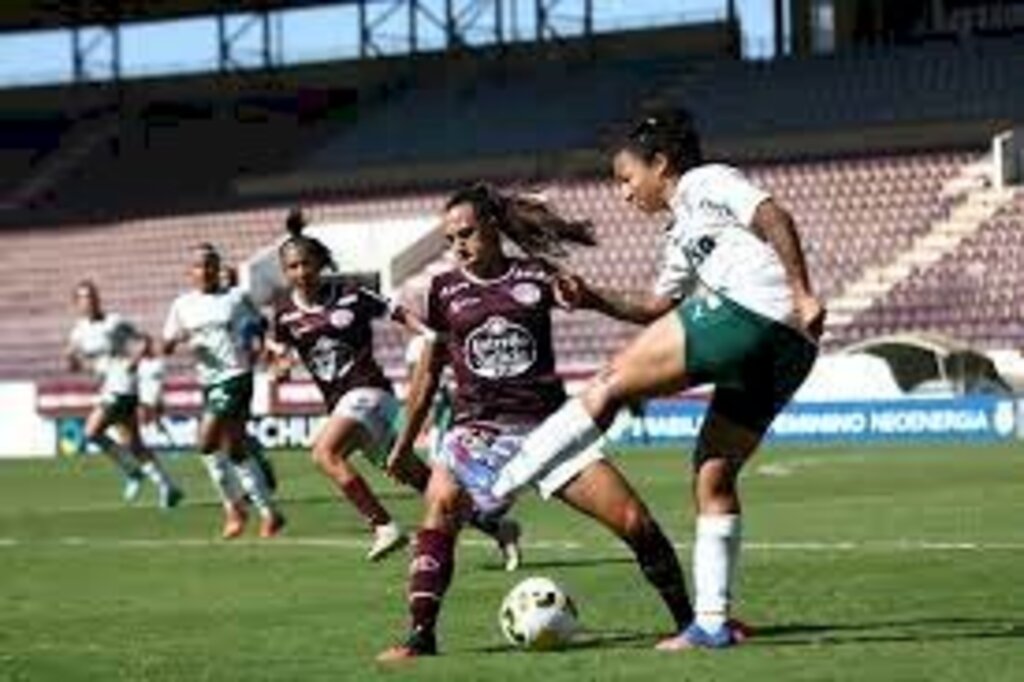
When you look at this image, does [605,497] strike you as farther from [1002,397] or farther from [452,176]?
[452,176]

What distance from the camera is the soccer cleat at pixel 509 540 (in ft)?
54.2

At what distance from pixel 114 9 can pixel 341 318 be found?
158 ft

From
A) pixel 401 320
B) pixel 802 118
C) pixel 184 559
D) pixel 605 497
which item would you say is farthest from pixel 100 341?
pixel 802 118

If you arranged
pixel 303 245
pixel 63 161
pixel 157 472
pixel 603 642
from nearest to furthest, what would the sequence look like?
pixel 603 642 → pixel 303 245 → pixel 157 472 → pixel 63 161

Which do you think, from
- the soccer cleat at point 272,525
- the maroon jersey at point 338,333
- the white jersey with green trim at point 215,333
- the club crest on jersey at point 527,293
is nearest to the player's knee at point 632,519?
the club crest on jersey at point 527,293

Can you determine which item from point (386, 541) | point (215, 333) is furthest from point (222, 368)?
point (386, 541)

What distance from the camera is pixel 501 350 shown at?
12422mm

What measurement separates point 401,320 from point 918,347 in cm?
2667

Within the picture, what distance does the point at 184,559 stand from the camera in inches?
734

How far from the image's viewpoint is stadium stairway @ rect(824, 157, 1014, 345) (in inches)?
1869

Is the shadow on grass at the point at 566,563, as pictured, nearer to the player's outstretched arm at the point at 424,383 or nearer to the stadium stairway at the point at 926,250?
the player's outstretched arm at the point at 424,383

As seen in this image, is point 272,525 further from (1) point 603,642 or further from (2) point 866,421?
(2) point 866,421

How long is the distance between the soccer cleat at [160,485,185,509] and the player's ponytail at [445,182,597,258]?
15.3 metres

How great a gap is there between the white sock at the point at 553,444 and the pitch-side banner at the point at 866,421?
26968 millimetres
